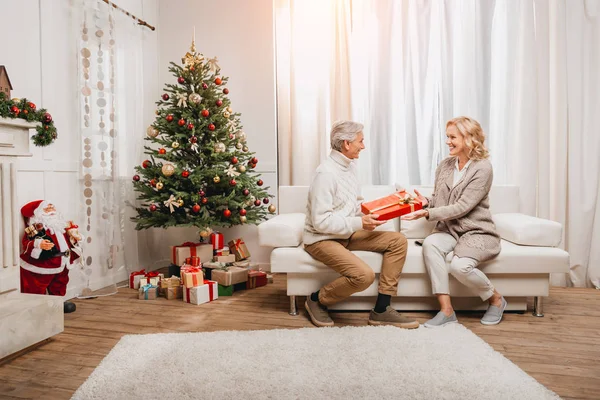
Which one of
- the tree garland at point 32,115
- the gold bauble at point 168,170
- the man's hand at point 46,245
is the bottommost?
the man's hand at point 46,245

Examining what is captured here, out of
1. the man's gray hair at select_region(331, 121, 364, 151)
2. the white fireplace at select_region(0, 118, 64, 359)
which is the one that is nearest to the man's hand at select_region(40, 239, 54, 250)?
the white fireplace at select_region(0, 118, 64, 359)

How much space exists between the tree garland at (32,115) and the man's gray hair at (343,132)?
5.55ft

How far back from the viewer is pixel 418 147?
4168 millimetres

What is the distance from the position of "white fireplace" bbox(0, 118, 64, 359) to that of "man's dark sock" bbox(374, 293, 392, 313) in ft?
5.75

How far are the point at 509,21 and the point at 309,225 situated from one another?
249 cm

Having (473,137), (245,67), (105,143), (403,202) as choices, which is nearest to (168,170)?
(105,143)

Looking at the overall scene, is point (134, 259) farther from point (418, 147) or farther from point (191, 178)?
point (418, 147)

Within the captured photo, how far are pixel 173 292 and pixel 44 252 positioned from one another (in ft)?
3.02

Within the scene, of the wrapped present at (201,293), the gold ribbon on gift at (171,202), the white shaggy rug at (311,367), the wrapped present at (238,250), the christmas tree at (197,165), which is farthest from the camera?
the wrapped present at (238,250)

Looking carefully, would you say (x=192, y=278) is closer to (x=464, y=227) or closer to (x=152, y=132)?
(x=152, y=132)

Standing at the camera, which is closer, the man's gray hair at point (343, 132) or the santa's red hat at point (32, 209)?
the man's gray hair at point (343, 132)

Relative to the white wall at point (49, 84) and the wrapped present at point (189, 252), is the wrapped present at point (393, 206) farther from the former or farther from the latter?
the white wall at point (49, 84)

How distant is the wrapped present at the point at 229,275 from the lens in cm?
357

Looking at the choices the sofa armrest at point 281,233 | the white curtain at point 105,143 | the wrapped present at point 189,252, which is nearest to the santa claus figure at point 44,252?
the white curtain at point 105,143
